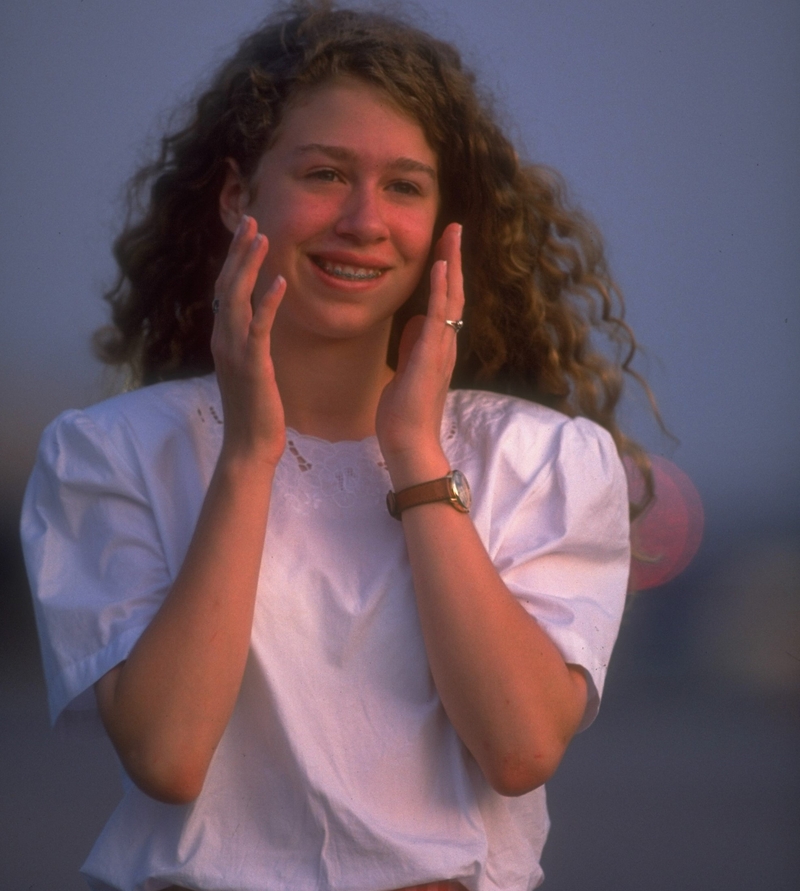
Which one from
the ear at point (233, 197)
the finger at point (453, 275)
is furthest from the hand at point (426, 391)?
the ear at point (233, 197)

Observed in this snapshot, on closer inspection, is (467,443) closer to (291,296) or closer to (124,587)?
(291,296)

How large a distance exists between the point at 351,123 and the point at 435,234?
0.94ft

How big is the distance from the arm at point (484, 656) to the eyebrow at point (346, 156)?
0.44 metres

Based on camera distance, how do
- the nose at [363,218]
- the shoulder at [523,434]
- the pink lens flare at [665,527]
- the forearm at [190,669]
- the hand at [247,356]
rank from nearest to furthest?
the forearm at [190,669] < the hand at [247,356] < the nose at [363,218] < the shoulder at [523,434] < the pink lens flare at [665,527]

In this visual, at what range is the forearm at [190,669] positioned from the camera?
53.1 inches

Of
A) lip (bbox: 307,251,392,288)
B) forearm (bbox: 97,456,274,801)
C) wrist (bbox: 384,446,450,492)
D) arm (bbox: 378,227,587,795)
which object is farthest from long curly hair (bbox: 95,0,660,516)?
forearm (bbox: 97,456,274,801)

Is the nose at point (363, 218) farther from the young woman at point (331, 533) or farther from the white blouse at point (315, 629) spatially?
the white blouse at point (315, 629)

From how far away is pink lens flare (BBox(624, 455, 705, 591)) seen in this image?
93.6 inches

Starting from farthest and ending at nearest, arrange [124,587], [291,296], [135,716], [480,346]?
1. [480,346]
2. [291,296]
3. [124,587]
4. [135,716]

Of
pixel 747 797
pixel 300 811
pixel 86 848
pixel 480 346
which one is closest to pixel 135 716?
pixel 300 811

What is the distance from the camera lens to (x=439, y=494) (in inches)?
59.3

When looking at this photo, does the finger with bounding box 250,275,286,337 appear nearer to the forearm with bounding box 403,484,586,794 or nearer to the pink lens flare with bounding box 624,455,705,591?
the forearm with bounding box 403,484,586,794

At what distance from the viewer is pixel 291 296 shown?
1647 millimetres

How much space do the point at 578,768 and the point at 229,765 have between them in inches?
70.3
